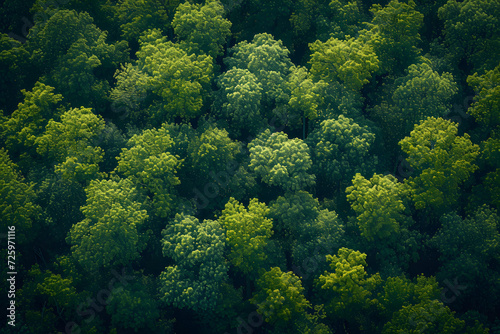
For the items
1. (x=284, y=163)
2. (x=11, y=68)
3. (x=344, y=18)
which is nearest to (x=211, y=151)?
(x=284, y=163)

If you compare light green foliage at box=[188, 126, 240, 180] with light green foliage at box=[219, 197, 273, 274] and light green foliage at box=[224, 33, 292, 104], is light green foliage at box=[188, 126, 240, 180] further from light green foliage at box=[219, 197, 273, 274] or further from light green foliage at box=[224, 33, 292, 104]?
light green foliage at box=[224, 33, 292, 104]

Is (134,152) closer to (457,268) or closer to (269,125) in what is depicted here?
(269,125)

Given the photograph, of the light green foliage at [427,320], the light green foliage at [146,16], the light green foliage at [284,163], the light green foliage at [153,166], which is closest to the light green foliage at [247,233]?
the light green foliage at [284,163]

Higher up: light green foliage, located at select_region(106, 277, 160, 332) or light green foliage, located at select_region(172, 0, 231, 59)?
light green foliage, located at select_region(172, 0, 231, 59)

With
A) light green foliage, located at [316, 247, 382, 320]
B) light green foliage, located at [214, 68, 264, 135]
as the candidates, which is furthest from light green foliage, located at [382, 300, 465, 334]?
light green foliage, located at [214, 68, 264, 135]

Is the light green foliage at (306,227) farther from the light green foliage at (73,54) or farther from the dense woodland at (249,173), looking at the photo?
the light green foliage at (73,54)
